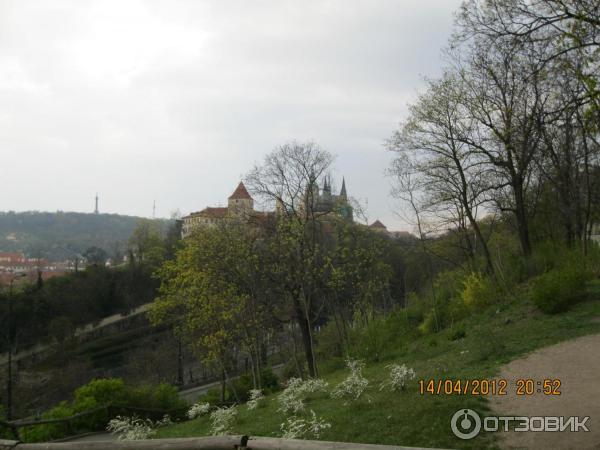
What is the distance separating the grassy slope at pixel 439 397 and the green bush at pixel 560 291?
215 millimetres

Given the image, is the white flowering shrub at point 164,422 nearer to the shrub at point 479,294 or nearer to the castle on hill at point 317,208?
the castle on hill at point 317,208

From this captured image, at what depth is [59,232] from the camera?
147750 mm

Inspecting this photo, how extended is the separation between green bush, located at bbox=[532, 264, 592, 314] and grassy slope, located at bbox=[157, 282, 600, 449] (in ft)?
0.71

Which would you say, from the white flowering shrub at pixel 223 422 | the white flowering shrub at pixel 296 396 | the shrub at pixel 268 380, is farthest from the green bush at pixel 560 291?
the shrub at pixel 268 380

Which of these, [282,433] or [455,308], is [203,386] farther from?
[282,433]

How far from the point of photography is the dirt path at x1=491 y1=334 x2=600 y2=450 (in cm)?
518

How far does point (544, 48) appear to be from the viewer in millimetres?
7621

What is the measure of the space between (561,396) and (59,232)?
15834cm

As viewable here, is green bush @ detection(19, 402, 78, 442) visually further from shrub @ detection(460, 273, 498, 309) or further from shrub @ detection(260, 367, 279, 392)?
shrub @ detection(460, 273, 498, 309)

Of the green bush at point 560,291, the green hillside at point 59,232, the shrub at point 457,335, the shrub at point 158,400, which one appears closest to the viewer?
the green bush at point 560,291

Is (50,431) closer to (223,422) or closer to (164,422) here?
(164,422)

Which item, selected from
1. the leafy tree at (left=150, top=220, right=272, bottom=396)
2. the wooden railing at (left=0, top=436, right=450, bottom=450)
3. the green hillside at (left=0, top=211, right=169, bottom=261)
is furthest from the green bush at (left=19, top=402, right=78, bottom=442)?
the green hillside at (left=0, top=211, right=169, bottom=261)

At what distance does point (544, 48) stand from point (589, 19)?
1.34 m

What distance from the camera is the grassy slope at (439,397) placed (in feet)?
19.8
